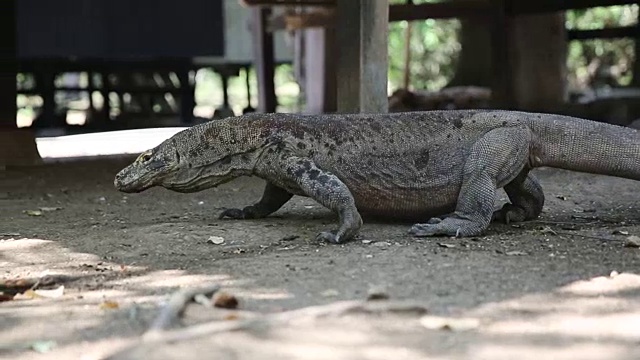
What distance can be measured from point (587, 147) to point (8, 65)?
260 inches

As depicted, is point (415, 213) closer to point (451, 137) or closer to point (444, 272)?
point (451, 137)

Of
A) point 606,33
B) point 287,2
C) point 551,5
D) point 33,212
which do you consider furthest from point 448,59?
point 33,212

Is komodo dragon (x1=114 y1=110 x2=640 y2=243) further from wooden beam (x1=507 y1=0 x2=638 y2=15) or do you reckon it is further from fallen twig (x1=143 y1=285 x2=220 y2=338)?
wooden beam (x1=507 y1=0 x2=638 y2=15)

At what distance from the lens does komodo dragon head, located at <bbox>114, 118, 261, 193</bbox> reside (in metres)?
4.68

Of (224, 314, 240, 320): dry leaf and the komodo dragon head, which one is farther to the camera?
the komodo dragon head

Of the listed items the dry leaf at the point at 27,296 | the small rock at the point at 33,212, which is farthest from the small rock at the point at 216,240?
the small rock at the point at 33,212

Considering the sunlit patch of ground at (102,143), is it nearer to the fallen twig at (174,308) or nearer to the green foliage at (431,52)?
the fallen twig at (174,308)

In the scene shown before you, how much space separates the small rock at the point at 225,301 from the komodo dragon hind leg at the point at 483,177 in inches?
61.9

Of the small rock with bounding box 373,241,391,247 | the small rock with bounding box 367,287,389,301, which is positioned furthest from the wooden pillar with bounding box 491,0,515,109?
the small rock with bounding box 367,287,389,301

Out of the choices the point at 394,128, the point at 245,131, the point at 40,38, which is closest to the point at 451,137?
the point at 394,128

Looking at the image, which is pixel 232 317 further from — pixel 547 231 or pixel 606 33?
pixel 606 33

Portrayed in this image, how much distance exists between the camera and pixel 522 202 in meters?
4.87

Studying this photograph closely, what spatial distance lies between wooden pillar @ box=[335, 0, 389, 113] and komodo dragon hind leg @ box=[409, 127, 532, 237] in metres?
2.13

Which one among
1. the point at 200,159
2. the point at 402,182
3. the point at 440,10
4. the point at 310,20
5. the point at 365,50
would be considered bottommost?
the point at 402,182
